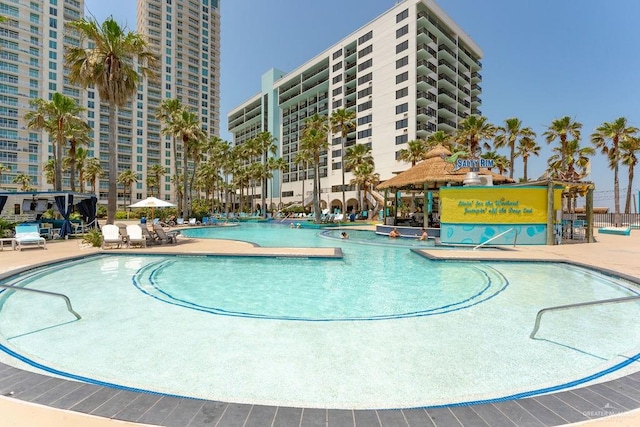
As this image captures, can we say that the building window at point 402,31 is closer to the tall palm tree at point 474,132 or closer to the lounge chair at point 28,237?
the tall palm tree at point 474,132

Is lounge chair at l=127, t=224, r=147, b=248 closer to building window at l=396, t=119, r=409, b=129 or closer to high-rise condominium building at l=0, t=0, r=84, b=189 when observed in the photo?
building window at l=396, t=119, r=409, b=129

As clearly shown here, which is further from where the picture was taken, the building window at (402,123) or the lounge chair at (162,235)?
the building window at (402,123)

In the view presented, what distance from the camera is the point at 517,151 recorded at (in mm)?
47531

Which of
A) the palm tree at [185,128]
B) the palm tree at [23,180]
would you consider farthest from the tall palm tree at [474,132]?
the palm tree at [23,180]

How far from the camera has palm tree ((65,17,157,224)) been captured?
18.1 metres

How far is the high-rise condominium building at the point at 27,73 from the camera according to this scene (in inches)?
2442

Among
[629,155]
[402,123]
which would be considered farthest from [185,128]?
[629,155]

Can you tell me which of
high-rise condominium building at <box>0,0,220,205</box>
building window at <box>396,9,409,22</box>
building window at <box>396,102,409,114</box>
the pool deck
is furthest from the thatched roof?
high-rise condominium building at <box>0,0,220,205</box>

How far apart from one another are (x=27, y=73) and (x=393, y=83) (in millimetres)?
71813

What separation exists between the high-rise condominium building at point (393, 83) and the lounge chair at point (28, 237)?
1759 inches

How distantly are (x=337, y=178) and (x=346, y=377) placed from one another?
6003 centimetres

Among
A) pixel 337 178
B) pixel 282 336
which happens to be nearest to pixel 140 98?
pixel 337 178

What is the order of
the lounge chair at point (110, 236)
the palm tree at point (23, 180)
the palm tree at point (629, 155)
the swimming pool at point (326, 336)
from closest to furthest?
the swimming pool at point (326, 336)
the lounge chair at point (110, 236)
the palm tree at point (629, 155)
the palm tree at point (23, 180)

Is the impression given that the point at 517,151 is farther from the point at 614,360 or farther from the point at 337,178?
the point at 614,360
